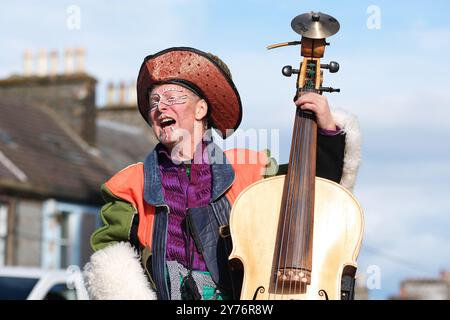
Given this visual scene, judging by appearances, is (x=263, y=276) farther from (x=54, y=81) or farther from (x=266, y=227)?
(x=54, y=81)

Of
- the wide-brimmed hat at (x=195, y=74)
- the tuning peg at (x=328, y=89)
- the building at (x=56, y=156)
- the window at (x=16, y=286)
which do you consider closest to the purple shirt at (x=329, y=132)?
the tuning peg at (x=328, y=89)

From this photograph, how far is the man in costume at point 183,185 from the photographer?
4.42 m

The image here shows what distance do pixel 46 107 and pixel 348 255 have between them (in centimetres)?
2688

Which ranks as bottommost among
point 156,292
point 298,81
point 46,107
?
point 156,292

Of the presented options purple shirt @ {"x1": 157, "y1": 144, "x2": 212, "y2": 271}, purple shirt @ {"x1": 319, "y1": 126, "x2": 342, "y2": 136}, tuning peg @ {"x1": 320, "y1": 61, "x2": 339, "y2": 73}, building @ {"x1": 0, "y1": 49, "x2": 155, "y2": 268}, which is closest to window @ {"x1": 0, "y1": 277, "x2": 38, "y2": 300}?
purple shirt @ {"x1": 157, "y1": 144, "x2": 212, "y2": 271}

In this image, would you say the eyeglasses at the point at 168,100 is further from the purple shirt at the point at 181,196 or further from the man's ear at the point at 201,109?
the purple shirt at the point at 181,196

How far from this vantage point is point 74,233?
1020 inches

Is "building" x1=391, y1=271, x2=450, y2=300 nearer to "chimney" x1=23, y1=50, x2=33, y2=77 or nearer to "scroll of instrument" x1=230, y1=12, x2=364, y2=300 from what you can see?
"chimney" x1=23, y1=50, x2=33, y2=77

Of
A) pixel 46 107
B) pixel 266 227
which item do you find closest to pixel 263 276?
pixel 266 227

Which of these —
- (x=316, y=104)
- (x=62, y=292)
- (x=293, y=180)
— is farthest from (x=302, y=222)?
(x=62, y=292)

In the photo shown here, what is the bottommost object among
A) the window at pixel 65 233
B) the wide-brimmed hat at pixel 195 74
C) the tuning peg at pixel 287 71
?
the tuning peg at pixel 287 71

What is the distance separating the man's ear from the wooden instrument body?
58 cm

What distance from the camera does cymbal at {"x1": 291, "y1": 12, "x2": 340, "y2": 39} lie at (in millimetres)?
4219

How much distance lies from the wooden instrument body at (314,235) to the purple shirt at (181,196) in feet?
1.29
